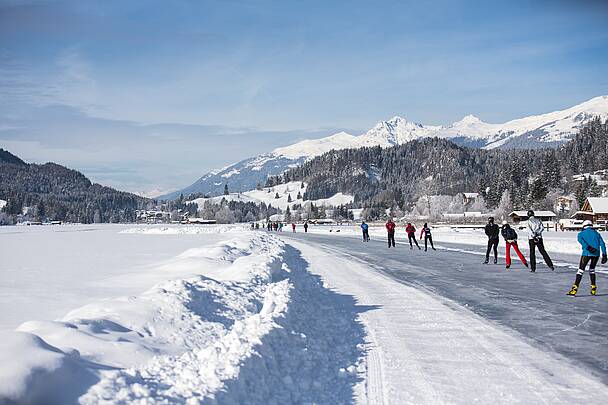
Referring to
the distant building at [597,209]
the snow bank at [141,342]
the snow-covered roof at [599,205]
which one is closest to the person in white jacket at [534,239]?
the snow bank at [141,342]

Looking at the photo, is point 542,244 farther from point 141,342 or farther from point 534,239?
point 141,342

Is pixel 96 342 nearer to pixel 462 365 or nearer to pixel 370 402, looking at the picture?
pixel 370 402

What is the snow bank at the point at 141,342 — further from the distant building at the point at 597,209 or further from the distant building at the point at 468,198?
the distant building at the point at 468,198

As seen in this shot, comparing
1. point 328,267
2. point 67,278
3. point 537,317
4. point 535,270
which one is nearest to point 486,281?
point 535,270

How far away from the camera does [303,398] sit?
17.4 feet

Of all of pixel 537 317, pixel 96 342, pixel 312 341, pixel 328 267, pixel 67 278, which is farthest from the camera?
pixel 328 267

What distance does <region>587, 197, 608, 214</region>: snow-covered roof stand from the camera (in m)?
74.2

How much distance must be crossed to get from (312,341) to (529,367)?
2.83 metres

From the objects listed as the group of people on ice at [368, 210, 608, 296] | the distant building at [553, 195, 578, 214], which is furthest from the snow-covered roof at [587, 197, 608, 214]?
the group of people on ice at [368, 210, 608, 296]

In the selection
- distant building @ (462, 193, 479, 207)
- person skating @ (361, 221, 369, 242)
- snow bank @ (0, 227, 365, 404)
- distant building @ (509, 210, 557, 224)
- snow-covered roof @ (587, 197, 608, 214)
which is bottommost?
snow bank @ (0, 227, 365, 404)

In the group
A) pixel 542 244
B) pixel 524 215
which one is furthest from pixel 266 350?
pixel 524 215

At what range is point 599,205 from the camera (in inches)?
2955

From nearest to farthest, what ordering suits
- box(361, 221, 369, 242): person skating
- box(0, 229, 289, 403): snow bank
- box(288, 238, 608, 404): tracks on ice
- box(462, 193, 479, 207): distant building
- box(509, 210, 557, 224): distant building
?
box(0, 229, 289, 403): snow bank
box(288, 238, 608, 404): tracks on ice
box(361, 221, 369, 242): person skating
box(509, 210, 557, 224): distant building
box(462, 193, 479, 207): distant building

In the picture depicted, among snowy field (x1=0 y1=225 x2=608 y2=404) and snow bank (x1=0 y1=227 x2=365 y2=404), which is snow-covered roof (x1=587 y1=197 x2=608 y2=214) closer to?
snowy field (x1=0 y1=225 x2=608 y2=404)
